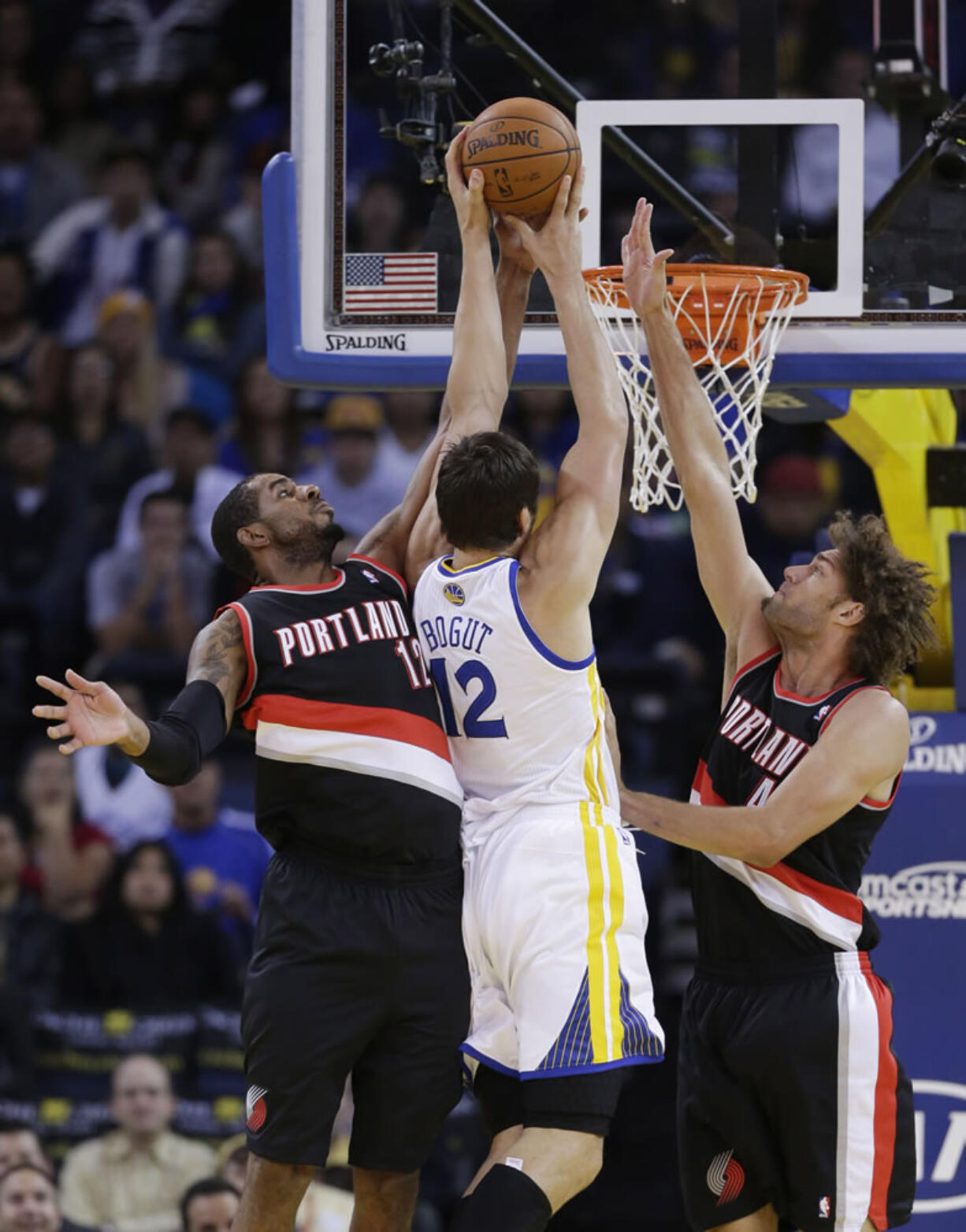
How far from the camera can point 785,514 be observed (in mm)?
8844

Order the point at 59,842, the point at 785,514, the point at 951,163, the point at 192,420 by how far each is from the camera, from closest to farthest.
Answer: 1. the point at 951,163
2. the point at 59,842
3. the point at 785,514
4. the point at 192,420

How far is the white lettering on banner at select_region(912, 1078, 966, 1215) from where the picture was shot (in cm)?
589

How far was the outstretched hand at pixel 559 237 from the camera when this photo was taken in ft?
14.8

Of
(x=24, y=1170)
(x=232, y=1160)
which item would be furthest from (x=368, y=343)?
(x=24, y=1170)

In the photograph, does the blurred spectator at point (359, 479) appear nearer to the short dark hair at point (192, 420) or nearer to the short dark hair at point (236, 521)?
the short dark hair at point (192, 420)

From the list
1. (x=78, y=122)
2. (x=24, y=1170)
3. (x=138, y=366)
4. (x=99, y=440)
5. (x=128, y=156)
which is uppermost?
(x=78, y=122)

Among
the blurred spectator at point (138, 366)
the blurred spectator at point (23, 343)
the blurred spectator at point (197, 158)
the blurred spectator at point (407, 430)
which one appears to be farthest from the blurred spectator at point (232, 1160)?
the blurred spectator at point (197, 158)

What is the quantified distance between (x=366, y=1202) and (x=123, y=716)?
4.68ft

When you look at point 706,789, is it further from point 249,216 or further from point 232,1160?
point 249,216

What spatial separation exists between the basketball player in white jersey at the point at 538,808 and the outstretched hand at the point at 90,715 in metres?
0.88

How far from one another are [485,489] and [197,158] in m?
7.31

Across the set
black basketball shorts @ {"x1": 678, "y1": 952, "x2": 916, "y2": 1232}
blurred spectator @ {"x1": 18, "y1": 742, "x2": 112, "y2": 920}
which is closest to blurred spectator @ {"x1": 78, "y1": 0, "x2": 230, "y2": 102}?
blurred spectator @ {"x1": 18, "y1": 742, "x2": 112, "y2": 920}

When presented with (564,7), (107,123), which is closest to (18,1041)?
(564,7)

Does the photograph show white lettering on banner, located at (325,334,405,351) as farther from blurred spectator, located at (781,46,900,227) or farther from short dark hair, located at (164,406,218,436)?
short dark hair, located at (164,406,218,436)
